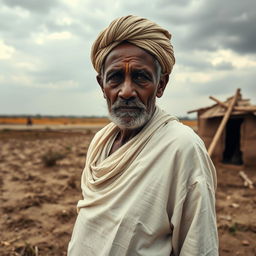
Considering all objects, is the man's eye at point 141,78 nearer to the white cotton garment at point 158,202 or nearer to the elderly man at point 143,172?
the elderly man at point 143,172

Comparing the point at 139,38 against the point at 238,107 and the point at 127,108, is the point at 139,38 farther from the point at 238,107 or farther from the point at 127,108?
the point at 238,107

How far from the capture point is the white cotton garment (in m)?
1.40

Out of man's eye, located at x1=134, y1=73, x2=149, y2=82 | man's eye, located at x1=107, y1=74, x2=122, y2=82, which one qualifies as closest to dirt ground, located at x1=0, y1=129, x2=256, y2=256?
man's eye, located at x1=107, y1=74, x2=122, y2=82

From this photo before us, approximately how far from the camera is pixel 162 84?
75.7 inches

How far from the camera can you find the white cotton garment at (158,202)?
1.40 m

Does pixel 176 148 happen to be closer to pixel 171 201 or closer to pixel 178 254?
pixel 171 201

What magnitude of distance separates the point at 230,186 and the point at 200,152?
20.8ft

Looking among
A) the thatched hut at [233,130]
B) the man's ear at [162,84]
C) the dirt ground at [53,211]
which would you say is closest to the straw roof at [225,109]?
the thatched hut at [233,130]

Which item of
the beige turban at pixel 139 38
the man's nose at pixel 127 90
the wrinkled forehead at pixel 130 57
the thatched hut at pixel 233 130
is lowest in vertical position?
the thatched hut at pixel 233 130

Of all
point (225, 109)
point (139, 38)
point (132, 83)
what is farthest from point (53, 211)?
point (225, 109)

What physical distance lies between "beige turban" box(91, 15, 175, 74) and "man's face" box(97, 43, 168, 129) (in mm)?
41

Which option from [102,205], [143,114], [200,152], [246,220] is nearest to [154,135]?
[143,114]

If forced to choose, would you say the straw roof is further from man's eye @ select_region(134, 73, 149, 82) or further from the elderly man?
man's eye @ select_region(134, 73, 149, 82)

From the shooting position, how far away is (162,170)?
1.45m
